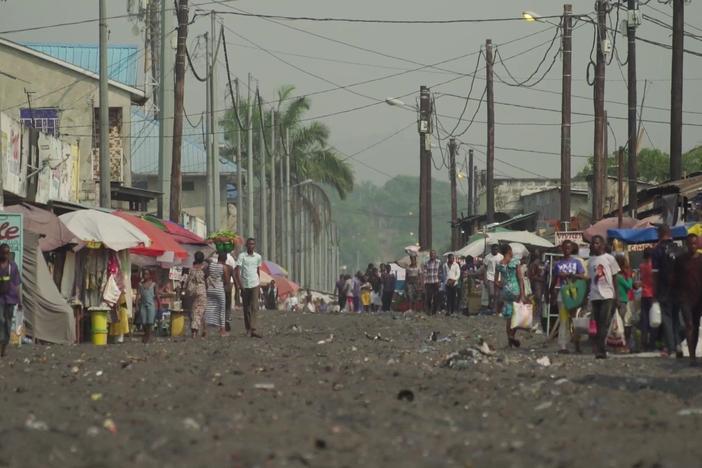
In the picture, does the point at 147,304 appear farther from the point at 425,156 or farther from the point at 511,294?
the point at 425,156

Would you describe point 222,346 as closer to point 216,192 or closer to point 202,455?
point 202,455

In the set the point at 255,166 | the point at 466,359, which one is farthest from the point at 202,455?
the point at 255,166

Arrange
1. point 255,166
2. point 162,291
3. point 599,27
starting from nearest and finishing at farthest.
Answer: point 162,291 < point 599,27 < point 255,166

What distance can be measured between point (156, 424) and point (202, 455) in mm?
1801

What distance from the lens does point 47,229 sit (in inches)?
1019

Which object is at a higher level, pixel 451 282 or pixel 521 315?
pixel 451 282

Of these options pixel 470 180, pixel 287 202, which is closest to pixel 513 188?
pixel 470 180

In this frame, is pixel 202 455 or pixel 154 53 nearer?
pixel 202 455

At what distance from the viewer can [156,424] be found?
1136 cm

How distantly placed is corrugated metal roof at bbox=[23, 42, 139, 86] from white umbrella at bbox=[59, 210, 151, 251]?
31989 mm

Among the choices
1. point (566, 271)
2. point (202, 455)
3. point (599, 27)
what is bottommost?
point (202, 455)

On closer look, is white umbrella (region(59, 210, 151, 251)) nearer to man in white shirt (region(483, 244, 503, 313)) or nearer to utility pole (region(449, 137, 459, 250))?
man in white shirt (region(483, 244, 503, 313))

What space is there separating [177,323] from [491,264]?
10746 millimetres

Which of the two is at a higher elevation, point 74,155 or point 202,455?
point 74,155
